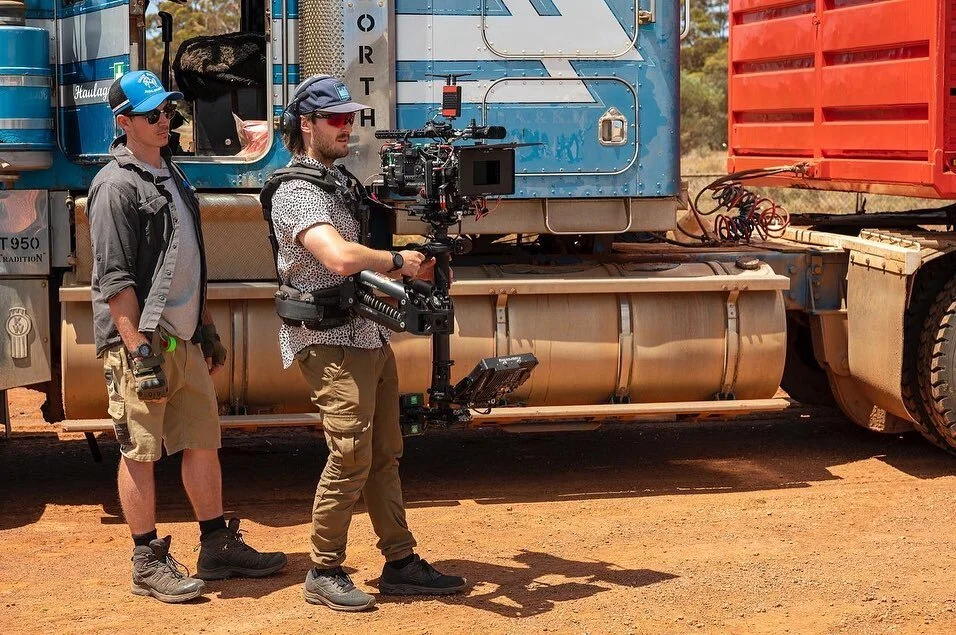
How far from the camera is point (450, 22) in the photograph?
22.0ft

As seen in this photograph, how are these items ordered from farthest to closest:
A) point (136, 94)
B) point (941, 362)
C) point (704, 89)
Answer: point (704, 89) < point (941, 362) < point (136, 94)

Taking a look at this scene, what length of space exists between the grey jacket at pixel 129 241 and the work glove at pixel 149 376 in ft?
0.39

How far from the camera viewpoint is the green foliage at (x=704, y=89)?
31031 millimetres

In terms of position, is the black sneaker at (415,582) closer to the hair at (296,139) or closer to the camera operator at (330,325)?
the camera operator at (330,325)

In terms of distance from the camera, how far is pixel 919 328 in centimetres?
729

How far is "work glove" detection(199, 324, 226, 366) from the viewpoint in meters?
5.62

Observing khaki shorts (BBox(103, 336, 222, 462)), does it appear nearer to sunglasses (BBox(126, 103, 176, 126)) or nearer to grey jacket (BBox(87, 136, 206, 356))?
grey jacket (BBox(87, 136, 206, 356))

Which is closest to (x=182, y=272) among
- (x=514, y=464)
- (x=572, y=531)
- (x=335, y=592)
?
(x=335, y=592)

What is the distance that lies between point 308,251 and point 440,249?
473 mm

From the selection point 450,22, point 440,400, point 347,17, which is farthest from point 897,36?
point 440,400

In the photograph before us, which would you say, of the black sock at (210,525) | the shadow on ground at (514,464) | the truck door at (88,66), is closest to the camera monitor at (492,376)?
the black sock at (210,525)

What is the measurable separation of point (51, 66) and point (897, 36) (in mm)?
4025

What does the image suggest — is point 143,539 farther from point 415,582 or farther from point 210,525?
point 415,582

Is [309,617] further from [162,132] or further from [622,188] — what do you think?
[622,188]
